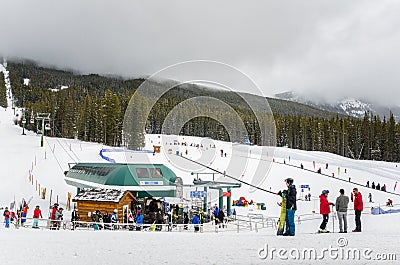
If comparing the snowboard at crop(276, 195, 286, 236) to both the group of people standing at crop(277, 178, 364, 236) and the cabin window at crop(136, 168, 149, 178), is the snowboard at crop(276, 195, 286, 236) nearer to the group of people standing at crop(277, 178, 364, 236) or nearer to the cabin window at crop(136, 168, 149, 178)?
the group of people standing at crop(277, 178, 364, 236)

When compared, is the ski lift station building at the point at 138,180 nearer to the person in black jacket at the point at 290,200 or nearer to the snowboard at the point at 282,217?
the snowboard at the point at 282,217

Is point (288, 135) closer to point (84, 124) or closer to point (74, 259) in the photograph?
point (84, 124)

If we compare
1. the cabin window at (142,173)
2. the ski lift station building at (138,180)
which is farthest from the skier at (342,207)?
the cabin window at (142,173)

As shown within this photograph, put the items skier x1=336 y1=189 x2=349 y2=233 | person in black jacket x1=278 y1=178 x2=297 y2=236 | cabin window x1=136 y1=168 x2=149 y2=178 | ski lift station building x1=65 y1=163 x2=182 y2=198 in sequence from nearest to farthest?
person in black jacket x1=278 y1=178 x2=297 y2=236
skier x1=336 y1=189 x2=349 y2=233
ski lift station building x1=65 y1=163 x2=182 y2=198
cabin window x1=136 y1=168 x2=149 y2=178

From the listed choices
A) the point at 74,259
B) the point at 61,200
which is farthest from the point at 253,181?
the point at 74,259

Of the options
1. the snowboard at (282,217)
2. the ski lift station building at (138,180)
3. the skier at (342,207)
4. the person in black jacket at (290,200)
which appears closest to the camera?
the person in black jacket at (290,200)

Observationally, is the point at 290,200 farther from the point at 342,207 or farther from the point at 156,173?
the point at 156,173

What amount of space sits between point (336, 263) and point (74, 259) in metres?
5.50

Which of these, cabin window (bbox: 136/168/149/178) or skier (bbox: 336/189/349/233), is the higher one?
cabin window (bbox: 136/168/149/178)

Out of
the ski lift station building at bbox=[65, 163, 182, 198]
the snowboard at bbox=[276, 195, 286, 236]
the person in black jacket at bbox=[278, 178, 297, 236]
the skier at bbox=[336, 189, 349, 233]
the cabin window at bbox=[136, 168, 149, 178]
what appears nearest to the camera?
the person in black jacket at bbox=[278, 178, 297, 236]

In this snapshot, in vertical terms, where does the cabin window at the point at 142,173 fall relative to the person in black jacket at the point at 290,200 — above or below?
above

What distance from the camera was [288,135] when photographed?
4525 inches

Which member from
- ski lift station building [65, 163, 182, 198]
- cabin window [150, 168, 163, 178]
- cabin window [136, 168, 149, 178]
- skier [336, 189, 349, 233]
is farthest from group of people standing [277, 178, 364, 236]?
cabin window [136, 168, 149, 178]

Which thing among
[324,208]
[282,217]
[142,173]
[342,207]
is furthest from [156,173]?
[342,207]
